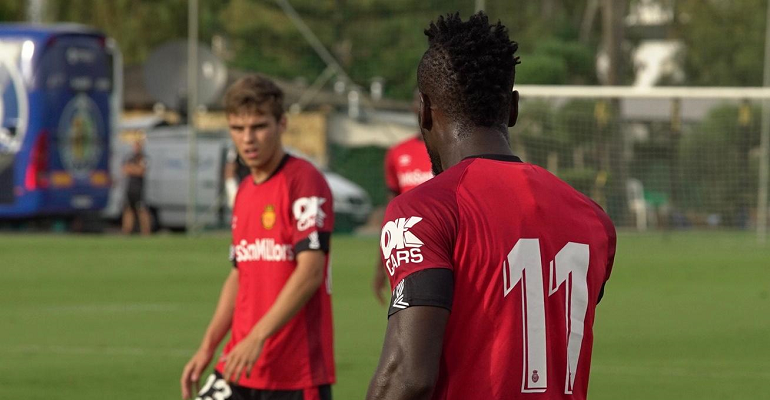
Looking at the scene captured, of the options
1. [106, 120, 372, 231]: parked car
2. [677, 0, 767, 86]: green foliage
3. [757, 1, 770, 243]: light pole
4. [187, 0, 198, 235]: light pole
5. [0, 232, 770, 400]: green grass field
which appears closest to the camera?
[0, 232, 770, 400]: green grass field

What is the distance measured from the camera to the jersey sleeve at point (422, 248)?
3.02 metres

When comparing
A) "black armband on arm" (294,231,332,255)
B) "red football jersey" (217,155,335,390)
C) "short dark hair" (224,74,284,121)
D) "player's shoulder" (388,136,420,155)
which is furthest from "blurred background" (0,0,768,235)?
"black armband on arm" (294,231,332,255)

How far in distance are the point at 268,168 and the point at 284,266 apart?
47 centimetres

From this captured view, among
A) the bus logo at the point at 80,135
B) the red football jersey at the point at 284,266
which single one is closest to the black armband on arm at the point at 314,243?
the red football jersey at the point at 284,266

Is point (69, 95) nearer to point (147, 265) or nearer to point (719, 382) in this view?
point (147, 265)

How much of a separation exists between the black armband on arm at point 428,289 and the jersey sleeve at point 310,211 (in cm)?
293

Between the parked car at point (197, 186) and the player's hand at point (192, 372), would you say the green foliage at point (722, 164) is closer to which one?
the parked car at point (197, 186)

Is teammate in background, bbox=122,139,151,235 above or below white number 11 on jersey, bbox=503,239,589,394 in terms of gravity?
below

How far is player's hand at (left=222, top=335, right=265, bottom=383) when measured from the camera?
5.55 m

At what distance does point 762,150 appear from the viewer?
91.1ft

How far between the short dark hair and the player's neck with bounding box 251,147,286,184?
0.51 ft

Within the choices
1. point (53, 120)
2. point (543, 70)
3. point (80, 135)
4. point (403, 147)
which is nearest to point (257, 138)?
point (403, 147)

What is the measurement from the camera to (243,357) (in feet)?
18.4

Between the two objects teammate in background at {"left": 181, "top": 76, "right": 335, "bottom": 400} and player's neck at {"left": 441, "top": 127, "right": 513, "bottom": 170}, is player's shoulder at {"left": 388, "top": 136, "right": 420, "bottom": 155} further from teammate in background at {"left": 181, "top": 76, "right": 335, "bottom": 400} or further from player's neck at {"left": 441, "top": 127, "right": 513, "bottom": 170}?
player's neck at {"left": 441, "top": 127, "right": 513, "bottom": 170}
